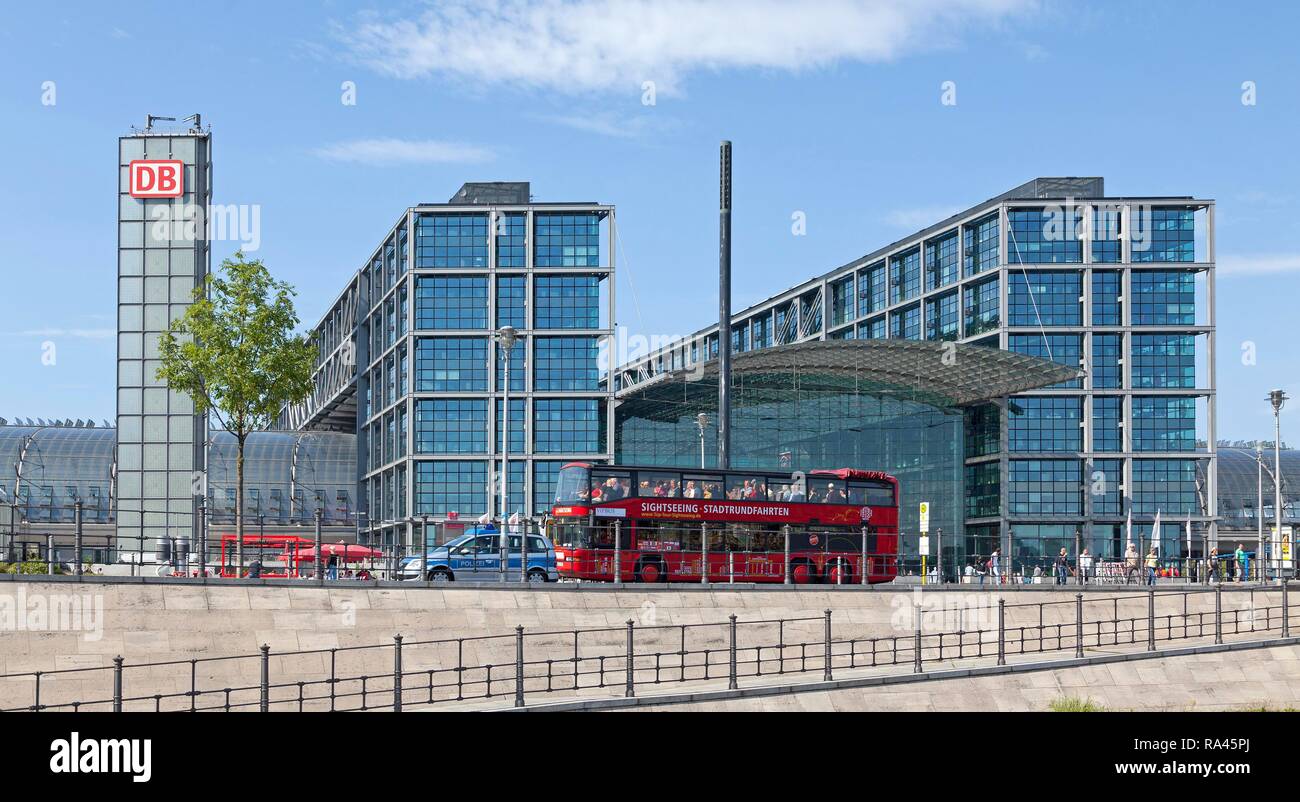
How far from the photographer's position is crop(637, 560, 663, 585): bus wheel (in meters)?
38.1

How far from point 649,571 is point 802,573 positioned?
5.53 m

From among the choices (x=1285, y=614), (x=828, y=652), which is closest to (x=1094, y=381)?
(x=1285, y=614)

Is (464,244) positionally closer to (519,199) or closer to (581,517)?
(519,199)

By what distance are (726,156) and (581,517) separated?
682 inches

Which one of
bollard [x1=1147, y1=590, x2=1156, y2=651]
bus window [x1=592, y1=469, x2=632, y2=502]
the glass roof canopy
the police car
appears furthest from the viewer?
the glass roof canopy

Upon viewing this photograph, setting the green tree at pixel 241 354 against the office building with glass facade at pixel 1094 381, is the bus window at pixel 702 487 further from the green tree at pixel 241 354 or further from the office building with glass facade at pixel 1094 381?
the office building with glass facade at pixel 1094 381

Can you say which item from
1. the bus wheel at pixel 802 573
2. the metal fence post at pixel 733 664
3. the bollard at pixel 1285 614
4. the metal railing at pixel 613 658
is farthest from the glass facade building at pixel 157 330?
the bollard at pixel 1285 614

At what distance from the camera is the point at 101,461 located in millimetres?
85438

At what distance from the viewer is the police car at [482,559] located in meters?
40.0

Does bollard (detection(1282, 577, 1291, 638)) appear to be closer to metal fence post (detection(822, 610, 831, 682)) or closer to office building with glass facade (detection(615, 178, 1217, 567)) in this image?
metal fence post (detection(822, 610, 831, 682))

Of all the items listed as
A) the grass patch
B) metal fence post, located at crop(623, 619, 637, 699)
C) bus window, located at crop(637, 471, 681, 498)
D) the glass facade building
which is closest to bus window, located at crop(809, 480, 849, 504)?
bus window, located at crop(637, 471, 681, 498)

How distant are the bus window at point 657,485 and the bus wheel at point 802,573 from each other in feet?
12.6

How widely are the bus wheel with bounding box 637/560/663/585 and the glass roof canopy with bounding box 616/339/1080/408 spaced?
30.4 m
